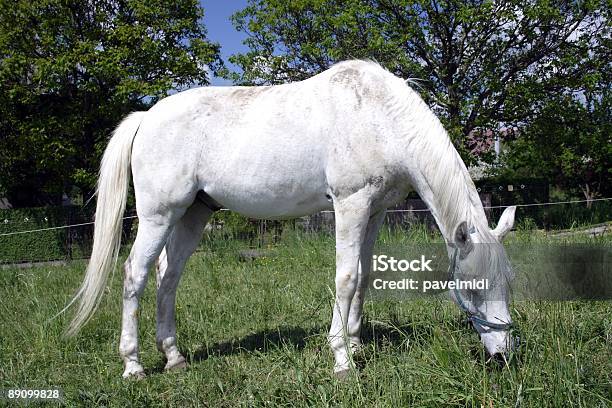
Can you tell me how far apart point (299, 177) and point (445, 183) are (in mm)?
909

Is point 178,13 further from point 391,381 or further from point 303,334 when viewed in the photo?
point 391,381

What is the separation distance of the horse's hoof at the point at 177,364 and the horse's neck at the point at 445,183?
6.58 feet

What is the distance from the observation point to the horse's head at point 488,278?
278 centimetres

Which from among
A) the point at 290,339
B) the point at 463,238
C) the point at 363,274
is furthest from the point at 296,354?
the point at 463,238

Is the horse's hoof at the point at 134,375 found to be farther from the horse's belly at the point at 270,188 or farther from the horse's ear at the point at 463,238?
the horse's ear at the point at 463,238

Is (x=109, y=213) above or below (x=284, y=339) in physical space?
above

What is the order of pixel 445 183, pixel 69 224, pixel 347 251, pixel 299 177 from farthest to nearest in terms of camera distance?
pixel 69 224
pixel 299 177
pixel 347 251
pixel 445 183

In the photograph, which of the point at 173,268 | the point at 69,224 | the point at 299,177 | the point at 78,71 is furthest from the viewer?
the point at 78,71

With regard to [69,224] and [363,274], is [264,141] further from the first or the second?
[69,224]

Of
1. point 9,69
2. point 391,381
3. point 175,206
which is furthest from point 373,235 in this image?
point 9,69

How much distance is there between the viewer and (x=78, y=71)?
46.3 feet

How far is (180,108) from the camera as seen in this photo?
11.7 feet

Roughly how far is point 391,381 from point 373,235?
1075mm

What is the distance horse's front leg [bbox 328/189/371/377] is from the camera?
3.09 m
